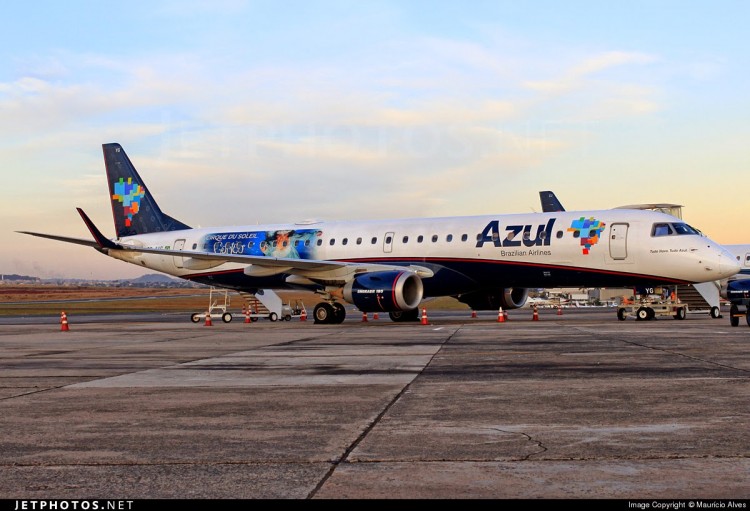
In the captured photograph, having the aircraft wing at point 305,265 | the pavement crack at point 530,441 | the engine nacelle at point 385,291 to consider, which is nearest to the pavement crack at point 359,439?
the pavement crack at point 530,441

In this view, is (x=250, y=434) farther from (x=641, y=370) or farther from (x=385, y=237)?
(x=385, y=237)

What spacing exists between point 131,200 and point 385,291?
16.5 m

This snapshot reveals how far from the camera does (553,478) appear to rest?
17.5 feet

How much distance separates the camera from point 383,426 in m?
7.49

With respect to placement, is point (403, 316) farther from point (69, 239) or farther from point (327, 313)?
point (69, 239)

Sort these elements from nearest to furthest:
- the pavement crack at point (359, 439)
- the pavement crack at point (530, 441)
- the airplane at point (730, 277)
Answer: the pavement crack at point (359, 439), the pavement crack at point (530, 441), the airplane at point (730, 277)

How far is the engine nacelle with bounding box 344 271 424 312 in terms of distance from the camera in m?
28.1

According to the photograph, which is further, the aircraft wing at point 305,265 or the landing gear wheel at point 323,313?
the landing gear wheel at point 323,313

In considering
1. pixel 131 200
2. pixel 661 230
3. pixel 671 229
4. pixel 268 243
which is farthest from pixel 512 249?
pixel 131 200

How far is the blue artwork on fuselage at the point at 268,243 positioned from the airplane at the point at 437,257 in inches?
1.7

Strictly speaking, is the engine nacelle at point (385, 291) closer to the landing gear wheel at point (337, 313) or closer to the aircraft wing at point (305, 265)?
the aircraft wing at point (305, 265)

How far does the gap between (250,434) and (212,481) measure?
6.00 ft

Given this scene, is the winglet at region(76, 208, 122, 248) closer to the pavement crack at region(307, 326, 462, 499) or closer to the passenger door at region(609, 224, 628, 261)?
the passenger door at region(609, 224, 628, 261)

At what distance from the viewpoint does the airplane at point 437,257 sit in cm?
2736
